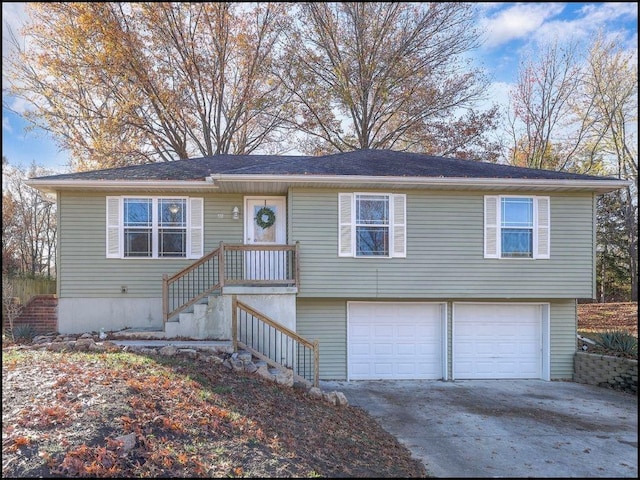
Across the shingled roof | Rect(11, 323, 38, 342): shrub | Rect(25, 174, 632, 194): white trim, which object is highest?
the shingled roof

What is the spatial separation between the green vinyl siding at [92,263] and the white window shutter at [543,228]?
337 inches

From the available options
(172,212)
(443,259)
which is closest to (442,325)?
(443,259)

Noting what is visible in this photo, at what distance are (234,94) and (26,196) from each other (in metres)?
13.3

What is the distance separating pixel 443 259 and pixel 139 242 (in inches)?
275

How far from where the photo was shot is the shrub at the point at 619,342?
28.9 feet

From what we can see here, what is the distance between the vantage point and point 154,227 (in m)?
9.01

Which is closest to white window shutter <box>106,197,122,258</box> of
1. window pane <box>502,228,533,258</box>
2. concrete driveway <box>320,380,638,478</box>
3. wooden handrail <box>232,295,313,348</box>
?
wooden handrail <box>232,295,313,348</box>

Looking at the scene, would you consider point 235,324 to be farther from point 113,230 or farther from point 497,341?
point 497,341

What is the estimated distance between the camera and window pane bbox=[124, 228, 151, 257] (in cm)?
898

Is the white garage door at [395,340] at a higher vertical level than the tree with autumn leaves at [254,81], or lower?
lower

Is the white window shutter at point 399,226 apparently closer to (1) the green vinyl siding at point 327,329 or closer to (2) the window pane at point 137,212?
(1) the green vinyl siding at point 327,329

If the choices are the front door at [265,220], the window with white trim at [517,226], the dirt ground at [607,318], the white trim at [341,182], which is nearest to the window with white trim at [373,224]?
the white trim at [341,182]

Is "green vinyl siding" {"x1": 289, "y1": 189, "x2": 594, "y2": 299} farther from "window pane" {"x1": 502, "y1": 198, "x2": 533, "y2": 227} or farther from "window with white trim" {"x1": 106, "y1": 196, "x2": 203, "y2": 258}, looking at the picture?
"window with white trim" {"x1": 106, "y1": 196, "x2": 203, "y2": 258}

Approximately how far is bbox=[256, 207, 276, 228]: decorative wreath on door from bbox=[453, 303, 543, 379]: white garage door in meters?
4.87
